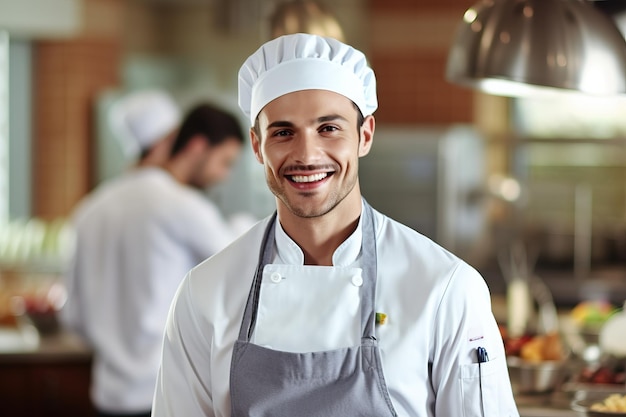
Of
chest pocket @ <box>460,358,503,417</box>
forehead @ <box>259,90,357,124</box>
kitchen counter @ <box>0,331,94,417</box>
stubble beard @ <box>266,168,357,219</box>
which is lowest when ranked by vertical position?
kitchen counter @ <box>0,331,94,417</box>

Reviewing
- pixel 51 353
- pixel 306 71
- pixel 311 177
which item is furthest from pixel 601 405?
pixel 51 353

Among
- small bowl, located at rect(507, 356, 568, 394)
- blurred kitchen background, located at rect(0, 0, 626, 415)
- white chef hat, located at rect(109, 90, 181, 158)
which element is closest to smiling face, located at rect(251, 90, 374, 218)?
small bowl, located at rect(507, 356, 568, 394)

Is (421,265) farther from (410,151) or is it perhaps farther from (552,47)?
(410,151)

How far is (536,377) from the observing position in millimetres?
2889

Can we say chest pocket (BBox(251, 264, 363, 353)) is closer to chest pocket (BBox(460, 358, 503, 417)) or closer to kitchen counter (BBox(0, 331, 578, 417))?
chest pocket (BBox(460, 358, 503, 417))

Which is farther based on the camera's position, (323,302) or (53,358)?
(53,358)

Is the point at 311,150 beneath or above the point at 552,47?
beneath

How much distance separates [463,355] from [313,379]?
28 cm

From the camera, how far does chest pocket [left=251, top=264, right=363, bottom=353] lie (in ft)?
6.58

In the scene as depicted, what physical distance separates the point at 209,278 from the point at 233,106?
16.4 ft

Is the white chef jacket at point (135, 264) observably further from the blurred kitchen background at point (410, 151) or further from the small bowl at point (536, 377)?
the blurred kitchen background at point (410, 151)

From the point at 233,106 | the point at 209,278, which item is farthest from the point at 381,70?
the point at 209,278

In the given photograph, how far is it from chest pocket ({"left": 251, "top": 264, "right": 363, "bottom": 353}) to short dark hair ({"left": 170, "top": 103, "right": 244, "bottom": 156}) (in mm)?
1815

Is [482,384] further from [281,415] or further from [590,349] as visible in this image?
[590,349]
